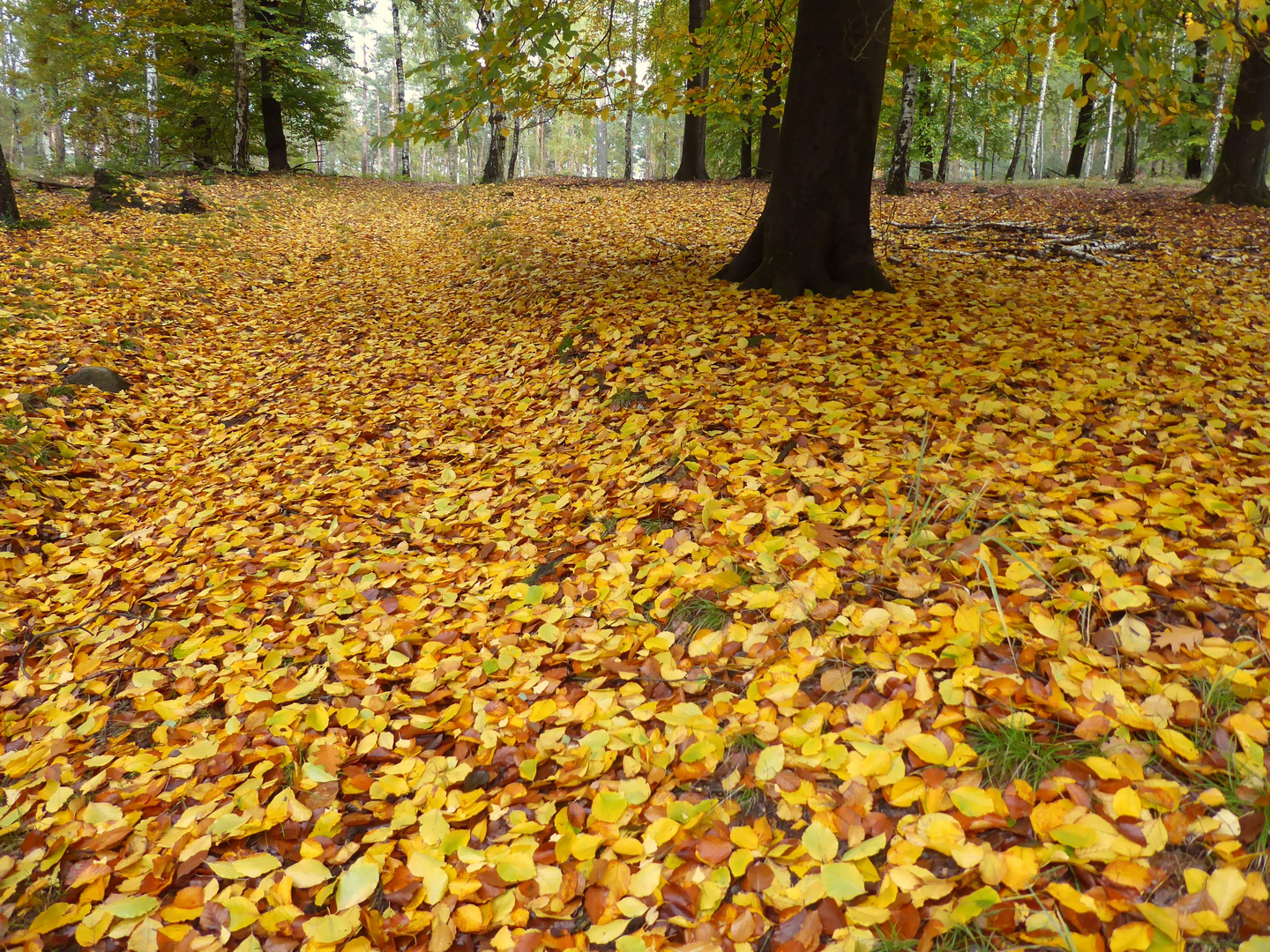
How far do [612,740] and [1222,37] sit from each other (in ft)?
11.9

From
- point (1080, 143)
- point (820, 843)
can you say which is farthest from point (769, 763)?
point (1080, 143)

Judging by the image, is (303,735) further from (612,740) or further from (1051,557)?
(1051,557)

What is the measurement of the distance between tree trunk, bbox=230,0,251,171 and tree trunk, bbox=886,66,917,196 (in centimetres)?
1435

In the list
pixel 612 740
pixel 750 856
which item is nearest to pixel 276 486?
pixel 612 740

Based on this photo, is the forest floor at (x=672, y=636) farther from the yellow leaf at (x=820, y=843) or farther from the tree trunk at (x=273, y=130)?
the tree trunk at (x=273, y=130)

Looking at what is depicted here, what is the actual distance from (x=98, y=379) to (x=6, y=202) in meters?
5.55

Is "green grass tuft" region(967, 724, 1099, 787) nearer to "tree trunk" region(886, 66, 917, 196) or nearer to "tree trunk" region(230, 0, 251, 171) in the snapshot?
"tree trunk" region(886, 66, 917, 196)

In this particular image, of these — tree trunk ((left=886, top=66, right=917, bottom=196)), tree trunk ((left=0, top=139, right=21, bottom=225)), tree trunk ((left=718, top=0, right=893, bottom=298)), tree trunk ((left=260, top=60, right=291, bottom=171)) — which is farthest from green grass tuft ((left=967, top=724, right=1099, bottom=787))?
tree trunk ((left=260, top=60, right=291, bottom=171))

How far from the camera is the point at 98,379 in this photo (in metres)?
5.53

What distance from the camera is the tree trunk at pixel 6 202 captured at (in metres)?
8.47

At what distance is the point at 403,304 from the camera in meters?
8.04

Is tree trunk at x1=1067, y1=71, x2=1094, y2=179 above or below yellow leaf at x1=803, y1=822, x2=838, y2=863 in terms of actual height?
above

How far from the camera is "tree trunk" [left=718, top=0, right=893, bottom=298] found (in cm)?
496

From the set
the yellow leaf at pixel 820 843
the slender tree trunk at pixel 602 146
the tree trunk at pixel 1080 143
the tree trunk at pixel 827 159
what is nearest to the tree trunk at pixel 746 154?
the tree trunk at pixel 1080 143
